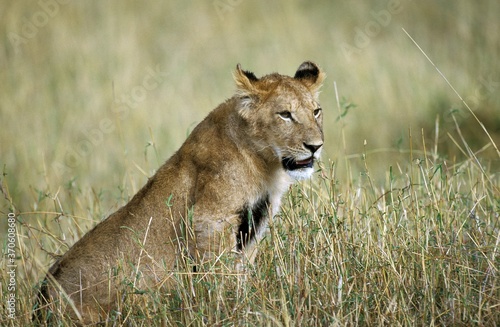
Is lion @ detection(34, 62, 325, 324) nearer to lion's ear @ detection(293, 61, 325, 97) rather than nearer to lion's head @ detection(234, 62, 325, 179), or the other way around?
lion's head @ detection(234, 62, 325, 179)

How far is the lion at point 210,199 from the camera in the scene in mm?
5418

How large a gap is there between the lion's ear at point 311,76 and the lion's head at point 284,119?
108mm

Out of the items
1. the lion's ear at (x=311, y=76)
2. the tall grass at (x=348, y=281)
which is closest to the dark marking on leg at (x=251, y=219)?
the tall grass at (x=348, y=281)

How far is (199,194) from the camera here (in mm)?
5613

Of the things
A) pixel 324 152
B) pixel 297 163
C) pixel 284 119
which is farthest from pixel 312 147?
pixel 324 152

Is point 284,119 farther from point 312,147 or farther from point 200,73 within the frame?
point 200,73

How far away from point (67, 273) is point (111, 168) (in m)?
5.52

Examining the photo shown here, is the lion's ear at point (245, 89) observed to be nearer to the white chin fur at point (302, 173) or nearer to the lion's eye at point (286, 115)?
the lion's eye at point (286, 115)

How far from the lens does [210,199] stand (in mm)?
5578

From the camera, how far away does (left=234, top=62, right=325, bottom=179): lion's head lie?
5672mm

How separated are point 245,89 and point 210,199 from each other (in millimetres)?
781

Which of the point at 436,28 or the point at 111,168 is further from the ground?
the point at 436,28

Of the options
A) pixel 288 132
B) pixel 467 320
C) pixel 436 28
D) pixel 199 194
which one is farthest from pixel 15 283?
pixel 436 28

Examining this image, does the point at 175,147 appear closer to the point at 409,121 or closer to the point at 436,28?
the point at 409,121
